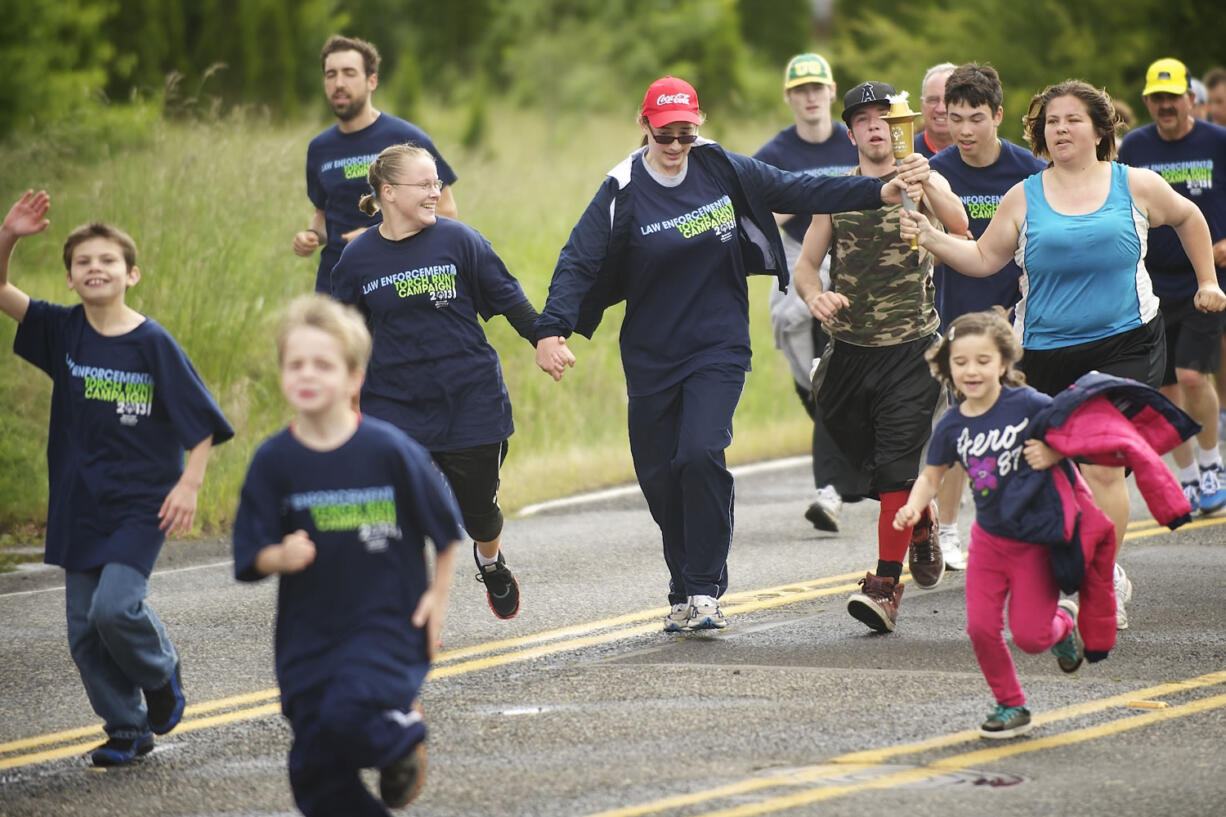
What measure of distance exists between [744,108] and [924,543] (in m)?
23.6

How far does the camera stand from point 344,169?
10.6 metres

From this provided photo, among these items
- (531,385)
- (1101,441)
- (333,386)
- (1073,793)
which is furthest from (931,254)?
(531,385)

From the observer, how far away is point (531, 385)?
16.0 metres

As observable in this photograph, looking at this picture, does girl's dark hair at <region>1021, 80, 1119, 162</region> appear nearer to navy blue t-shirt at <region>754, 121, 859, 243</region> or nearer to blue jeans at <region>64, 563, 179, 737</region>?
navy blue t-shirt at <region>754, 121, 859, 243</region>

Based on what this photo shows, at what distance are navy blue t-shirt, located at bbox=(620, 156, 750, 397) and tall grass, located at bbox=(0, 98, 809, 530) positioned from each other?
4.48 m

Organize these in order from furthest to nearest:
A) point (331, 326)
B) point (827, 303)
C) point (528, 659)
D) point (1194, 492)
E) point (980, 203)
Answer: point (1194, 492) < point (980, 203) < point (827, 303) < point (528, 659) < point (331, 326)

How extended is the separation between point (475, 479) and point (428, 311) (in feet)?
2.42

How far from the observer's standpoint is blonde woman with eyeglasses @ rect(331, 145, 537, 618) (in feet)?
25.0

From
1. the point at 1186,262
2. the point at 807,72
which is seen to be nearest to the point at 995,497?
the point at 1186,262

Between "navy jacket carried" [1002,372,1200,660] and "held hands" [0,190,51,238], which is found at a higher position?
"held hands" [0,190,51,238]

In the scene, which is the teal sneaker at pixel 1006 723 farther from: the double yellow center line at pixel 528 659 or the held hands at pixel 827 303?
the held hands at pixel 827 303

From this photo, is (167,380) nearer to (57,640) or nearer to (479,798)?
(479,798)

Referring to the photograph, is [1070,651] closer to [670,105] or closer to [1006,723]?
[1006,723]

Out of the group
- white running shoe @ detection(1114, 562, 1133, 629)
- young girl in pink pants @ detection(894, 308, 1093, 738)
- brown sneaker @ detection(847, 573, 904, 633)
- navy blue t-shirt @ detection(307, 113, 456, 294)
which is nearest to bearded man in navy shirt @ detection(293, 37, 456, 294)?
navy blue t-shirt @ detection(307, 113, 456, 294)
